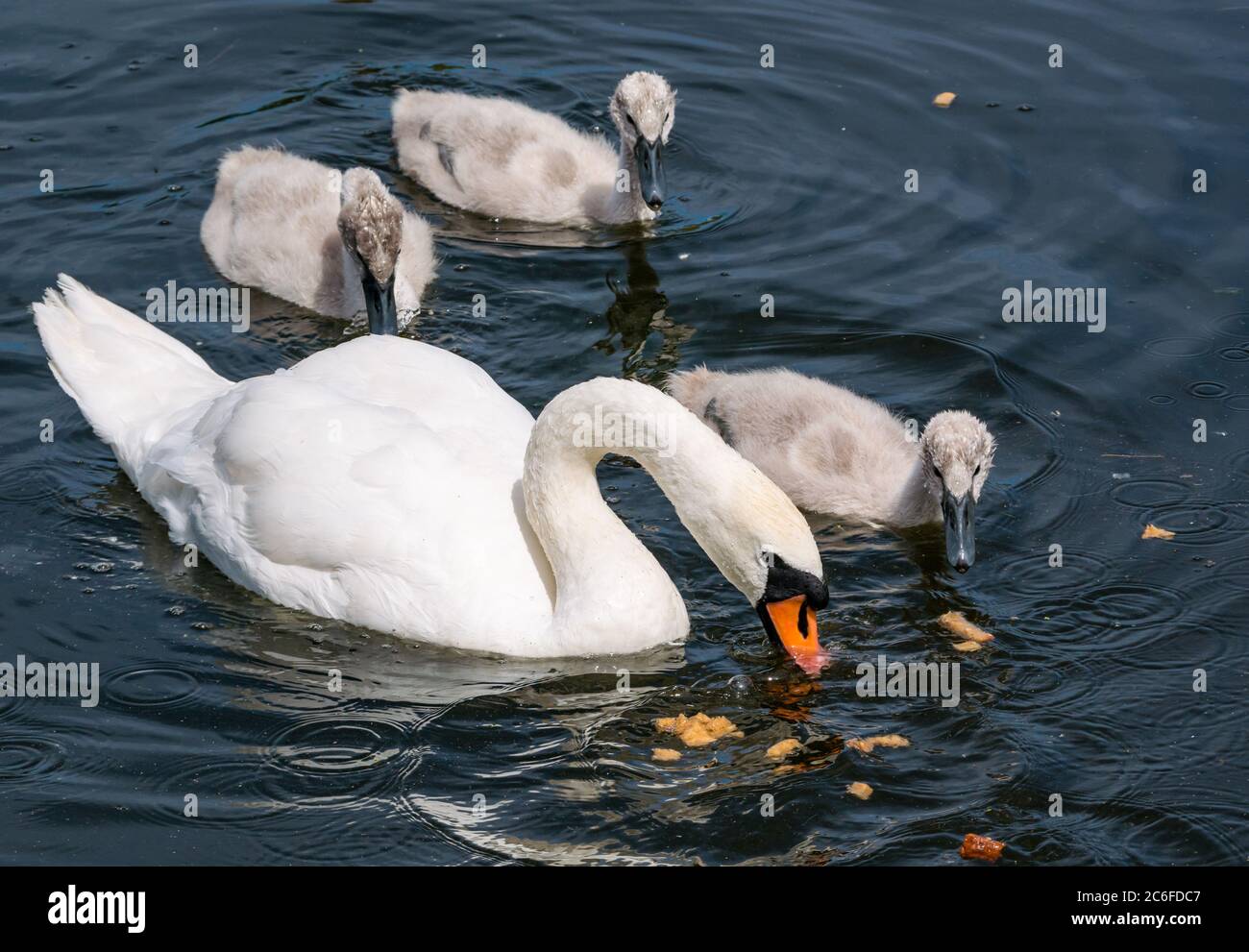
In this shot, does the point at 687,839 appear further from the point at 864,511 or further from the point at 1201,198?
the point at 1201,198

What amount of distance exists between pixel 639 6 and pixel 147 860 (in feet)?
28.1

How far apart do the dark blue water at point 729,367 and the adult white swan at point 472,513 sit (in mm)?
187

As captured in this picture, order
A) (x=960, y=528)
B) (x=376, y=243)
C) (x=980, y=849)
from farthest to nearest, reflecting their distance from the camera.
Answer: (x=376, y=243), (x=960, y=528), (x=980, y=849)

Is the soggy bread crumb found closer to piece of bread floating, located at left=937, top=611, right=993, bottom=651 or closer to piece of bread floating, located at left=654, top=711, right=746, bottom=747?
piece of bread floating, located at left=937, top=611, right=993, bottom=651

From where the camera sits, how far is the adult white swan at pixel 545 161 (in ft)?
32.5

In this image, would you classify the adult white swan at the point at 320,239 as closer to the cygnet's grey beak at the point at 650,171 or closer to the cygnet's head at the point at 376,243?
the cygnet's head at the point at 376,243

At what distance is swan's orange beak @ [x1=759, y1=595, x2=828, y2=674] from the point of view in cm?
601

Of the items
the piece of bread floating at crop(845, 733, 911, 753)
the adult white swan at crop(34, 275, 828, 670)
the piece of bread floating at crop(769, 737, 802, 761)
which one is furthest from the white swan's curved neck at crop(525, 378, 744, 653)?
the piece of bread floating at crop(845, 733, 911, 753)

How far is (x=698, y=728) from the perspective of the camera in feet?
19.9

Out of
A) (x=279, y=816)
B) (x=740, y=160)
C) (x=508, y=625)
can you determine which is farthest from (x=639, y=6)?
(x=279, y=816)

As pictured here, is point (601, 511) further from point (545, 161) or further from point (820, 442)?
point (545, 161)

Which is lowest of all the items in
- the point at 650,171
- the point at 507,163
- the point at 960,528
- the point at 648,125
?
the point at 960,528

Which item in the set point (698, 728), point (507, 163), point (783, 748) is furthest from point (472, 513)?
point (507, 163)

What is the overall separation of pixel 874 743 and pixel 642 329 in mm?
3604
